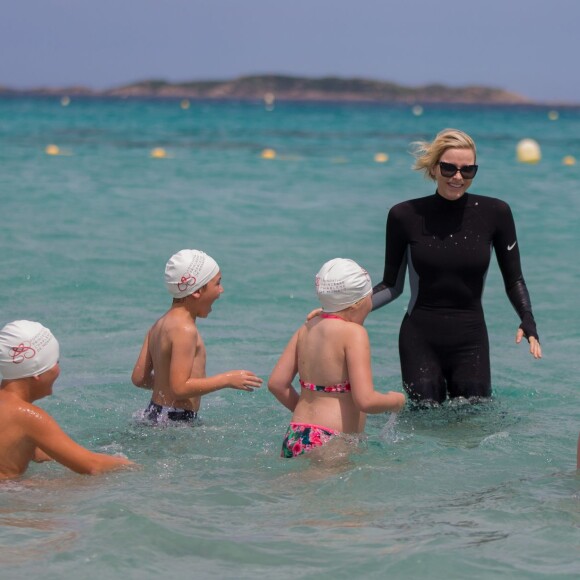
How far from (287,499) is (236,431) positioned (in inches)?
52.4

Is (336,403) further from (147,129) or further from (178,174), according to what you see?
(147,129)

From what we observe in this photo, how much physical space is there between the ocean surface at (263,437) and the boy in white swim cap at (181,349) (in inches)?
6.7

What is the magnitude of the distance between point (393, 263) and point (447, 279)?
341 mm

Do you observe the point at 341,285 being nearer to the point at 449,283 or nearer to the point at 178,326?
the point at 178,326

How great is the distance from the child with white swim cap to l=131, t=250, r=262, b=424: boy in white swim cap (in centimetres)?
31

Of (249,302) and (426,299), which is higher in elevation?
(426,299)

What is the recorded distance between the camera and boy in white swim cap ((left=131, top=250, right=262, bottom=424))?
18.3 ft

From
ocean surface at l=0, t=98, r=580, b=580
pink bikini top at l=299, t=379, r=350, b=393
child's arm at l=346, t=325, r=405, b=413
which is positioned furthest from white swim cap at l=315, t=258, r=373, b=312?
ocean surface at l=0, t=98, r=580, b=580

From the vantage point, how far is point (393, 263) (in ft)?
20.7

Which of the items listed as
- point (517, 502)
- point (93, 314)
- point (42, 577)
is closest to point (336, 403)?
point (517, 502)

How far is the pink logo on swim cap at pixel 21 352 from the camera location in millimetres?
4793

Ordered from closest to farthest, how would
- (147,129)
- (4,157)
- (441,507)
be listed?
(441,507) < (4,157) < (147,129)

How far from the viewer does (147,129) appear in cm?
4981

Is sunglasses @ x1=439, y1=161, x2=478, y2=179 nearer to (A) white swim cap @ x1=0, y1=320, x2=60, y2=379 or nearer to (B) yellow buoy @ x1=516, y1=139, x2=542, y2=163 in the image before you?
(A) white swim cap @ x1=0, y1=320, x2=60, y2=379
